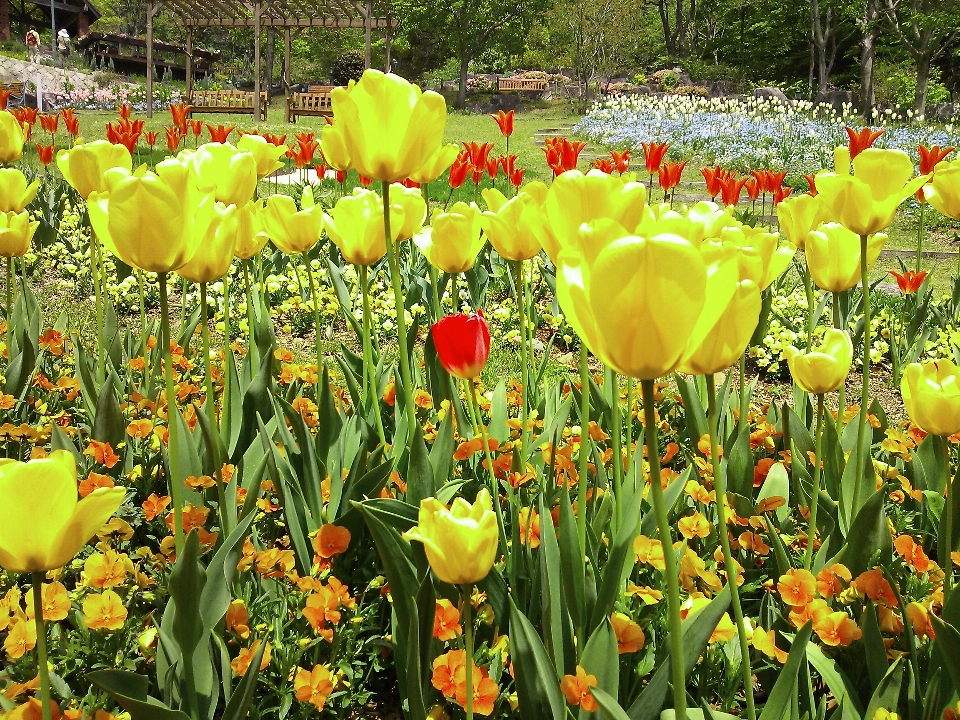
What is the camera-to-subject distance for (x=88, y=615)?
4.38 feet

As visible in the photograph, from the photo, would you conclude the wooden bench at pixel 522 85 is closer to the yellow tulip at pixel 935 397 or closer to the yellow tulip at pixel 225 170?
the yellow tulip at pixel 225 170

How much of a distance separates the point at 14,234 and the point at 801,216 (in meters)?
1.94

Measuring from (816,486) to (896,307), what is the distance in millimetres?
3076

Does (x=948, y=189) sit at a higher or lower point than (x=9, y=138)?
lower

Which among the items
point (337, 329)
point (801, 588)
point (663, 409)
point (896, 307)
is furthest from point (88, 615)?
point (896, 307)

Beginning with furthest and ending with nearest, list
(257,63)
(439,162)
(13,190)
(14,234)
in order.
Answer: (257,63), (13,190), (14,234), (439,162)

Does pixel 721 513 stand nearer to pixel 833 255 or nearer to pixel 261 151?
pixel 833 255

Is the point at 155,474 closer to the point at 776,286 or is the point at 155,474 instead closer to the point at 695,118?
the point at 776,286

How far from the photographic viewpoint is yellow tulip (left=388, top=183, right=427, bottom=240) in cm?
183

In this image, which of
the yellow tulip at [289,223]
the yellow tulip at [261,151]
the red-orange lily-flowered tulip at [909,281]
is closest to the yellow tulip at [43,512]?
the yellow tulip at [289,223]

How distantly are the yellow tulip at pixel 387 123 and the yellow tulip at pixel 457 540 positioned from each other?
64cm

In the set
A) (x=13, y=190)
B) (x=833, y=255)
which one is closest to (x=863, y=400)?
(x=833, y=255)

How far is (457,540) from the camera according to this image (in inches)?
36.4

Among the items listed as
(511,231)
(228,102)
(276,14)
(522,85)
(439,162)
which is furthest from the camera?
(522,85)
